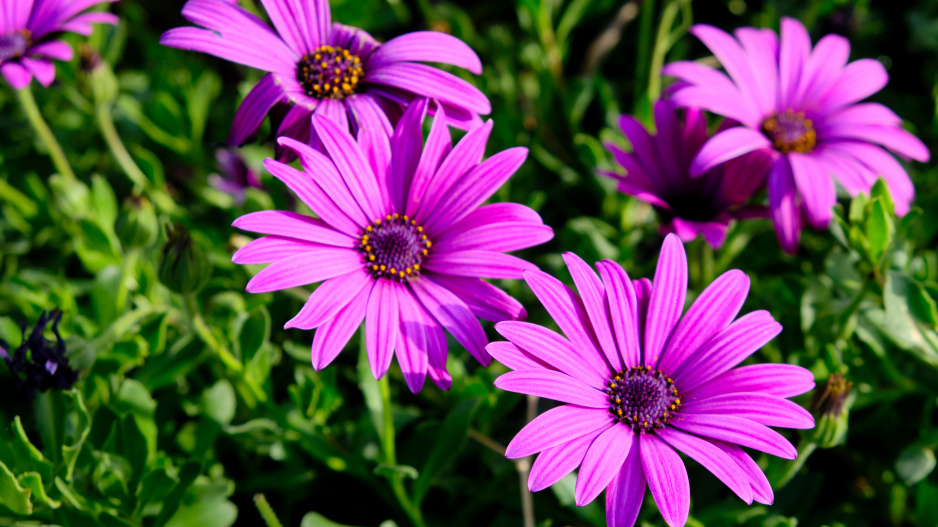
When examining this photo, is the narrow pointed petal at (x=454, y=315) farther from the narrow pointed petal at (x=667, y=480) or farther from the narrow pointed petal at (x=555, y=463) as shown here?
the narrow pointed petal at (x=667, y=480)

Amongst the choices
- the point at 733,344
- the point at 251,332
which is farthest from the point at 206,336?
the point at 733,344

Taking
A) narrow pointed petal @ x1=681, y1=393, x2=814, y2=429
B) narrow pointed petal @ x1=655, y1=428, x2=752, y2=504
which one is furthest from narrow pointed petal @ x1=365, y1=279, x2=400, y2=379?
narrow pointed petal @ x1=681, y1=393, x2=814, y2=429

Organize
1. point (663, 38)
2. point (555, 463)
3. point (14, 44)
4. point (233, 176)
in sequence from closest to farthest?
point (555, 463)
point (14, 44)
point (663, 38)
point (233, 176)

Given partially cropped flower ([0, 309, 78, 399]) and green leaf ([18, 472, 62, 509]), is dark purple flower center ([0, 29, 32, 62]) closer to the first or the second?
partially cropped flower ([0, 309, 78, 399])

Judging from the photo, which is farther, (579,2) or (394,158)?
(579,2)

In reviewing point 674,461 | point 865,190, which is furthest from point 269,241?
point 865,190

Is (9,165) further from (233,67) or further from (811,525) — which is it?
(811,525)

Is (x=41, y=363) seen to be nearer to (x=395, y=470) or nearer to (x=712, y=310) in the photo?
(x=395, y=470)

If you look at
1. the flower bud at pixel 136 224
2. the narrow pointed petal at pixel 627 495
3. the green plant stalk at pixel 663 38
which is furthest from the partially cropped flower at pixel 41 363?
the green plant stalk at pixel 663 38

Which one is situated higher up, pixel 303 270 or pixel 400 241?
pixel 400 241
